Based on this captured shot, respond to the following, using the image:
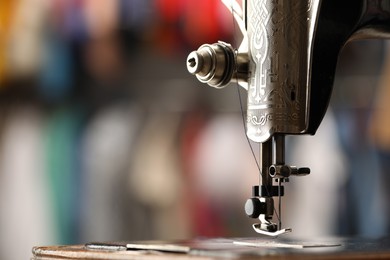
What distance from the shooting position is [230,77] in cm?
131

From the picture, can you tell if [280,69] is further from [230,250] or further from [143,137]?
[143,137]

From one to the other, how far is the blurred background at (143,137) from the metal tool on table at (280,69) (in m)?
1.31

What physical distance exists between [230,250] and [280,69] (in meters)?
0.27

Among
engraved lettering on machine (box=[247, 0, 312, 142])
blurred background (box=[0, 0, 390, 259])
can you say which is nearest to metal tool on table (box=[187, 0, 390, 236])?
engraved lettering on machine (box=[247, 0, 312, 142])

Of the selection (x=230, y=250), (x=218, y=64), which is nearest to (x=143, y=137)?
(x=218, y=64)

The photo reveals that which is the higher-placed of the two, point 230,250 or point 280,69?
point 280,69

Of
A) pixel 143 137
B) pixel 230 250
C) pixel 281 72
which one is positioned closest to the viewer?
pixel 230 250

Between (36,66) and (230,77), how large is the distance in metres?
1.73

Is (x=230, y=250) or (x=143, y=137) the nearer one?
(x=230, y=250)

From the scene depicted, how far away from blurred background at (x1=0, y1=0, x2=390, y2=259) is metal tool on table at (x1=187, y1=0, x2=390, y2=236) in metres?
1.31

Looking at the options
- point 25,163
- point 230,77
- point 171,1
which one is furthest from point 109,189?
point 230,77

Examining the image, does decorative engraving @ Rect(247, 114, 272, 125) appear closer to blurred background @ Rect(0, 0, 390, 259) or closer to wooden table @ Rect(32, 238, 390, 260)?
wooden table @ Rect(32, 238, 390, 260)

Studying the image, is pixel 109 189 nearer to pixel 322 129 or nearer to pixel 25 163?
pixel 25 163

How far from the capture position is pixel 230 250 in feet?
3.68
